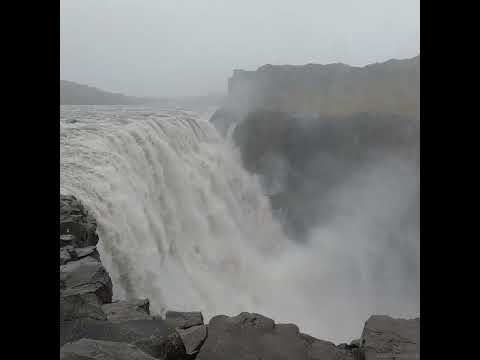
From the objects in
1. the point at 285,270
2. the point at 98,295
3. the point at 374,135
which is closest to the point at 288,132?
the point at 374,135

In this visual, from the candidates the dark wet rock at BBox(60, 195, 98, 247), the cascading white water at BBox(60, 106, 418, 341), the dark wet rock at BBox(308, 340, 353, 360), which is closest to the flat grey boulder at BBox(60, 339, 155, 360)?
the dark wet rock at BBox(308, 340, 353, 360)

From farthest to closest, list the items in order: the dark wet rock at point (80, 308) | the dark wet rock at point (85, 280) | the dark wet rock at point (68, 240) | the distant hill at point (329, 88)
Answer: the distant hill at point (329, 88) → the dark wet rock at point (68, 240) → the dark wet rock at point (85, 280) → the dark wet rock at point (80, 308)

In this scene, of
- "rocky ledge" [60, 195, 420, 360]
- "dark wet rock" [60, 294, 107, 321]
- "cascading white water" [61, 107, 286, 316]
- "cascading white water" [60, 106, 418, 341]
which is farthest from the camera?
"cascading white water" [60, 106, 418, 341]

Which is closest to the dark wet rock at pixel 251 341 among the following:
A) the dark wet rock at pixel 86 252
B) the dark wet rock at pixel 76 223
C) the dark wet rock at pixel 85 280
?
the dark wet rock at pixel 85 280

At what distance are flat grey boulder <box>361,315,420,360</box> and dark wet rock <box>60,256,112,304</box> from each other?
388 centimetres

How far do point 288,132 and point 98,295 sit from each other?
59.6ft

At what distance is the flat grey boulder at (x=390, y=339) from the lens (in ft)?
14.7

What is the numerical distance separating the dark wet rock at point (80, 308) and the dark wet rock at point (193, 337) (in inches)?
42.4

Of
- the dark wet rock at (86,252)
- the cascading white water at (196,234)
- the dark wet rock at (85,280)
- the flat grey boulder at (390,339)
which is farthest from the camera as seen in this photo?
the cascading white water at (196,234)

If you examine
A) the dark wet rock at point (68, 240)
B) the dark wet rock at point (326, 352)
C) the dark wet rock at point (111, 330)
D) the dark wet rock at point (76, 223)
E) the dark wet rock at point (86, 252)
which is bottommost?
the dark wet rock at point (326, 352)

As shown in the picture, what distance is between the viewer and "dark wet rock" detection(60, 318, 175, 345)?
3.84 m

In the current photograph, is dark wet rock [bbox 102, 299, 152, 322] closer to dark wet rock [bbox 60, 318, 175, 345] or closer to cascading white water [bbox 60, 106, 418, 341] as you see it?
dark wet rock [bbox 60, 318, 175, 345]

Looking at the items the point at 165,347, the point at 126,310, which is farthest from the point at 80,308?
the point at 165,347

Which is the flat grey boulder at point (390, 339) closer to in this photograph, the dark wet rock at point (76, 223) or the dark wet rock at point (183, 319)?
the dark wet rock at point (183, 319)
